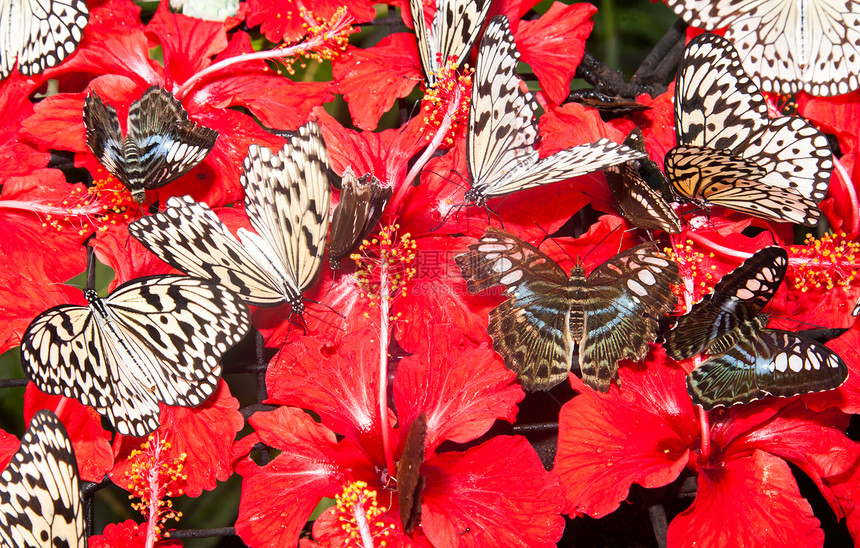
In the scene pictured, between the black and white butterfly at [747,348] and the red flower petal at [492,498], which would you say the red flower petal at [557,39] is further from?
the red flower petal at [492,498]

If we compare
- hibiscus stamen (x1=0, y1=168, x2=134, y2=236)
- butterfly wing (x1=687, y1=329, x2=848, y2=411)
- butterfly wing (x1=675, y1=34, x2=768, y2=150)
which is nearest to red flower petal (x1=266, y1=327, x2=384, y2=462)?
hibiscus stamen (x1=0, y1=168, x2=134, y2=236)

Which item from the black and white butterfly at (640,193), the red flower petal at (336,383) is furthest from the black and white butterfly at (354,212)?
the black and white butterfly at (640,193)

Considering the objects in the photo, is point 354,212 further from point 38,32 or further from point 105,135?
point 38,32

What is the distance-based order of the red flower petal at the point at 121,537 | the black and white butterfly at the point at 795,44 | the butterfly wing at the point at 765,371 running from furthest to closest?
1. the black and white butterfly at the point at 795,44
2. the red flower petal at the point at 121,537
3. the butterfly wing at the point at 765,371

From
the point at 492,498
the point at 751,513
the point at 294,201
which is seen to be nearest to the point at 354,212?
the point at 294,201

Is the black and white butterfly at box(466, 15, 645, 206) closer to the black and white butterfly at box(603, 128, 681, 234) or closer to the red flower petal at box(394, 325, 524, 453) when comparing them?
the black and white butterfly at box(603, 128, 681, 234)

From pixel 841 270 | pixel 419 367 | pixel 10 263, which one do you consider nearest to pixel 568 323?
pixel 419 367
